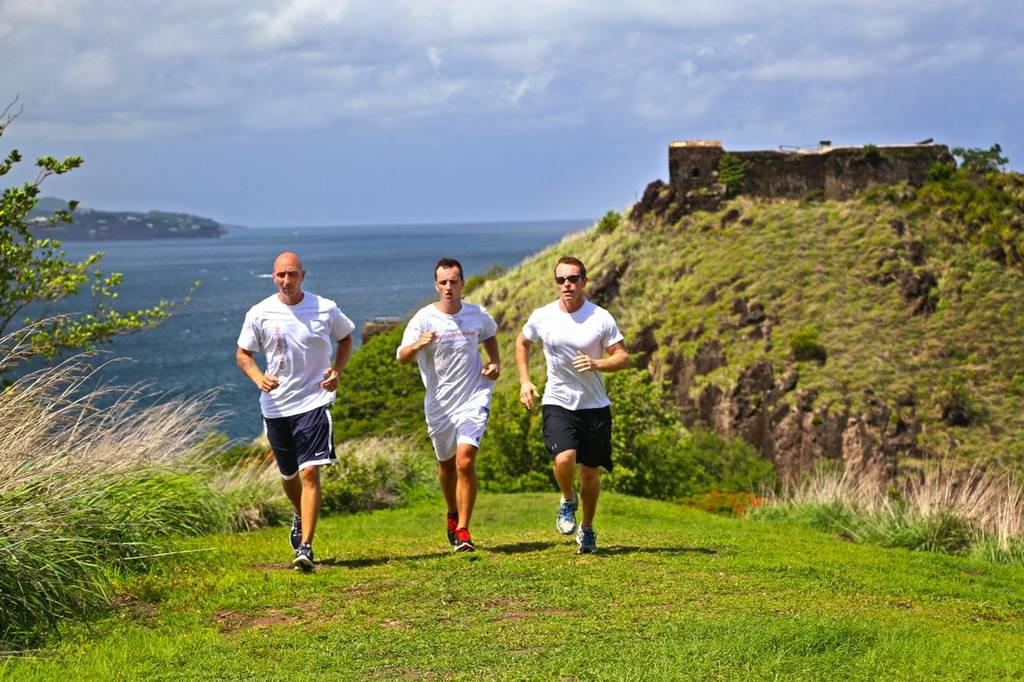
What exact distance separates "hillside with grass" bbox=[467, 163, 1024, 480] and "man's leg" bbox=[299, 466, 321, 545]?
76.4 feet

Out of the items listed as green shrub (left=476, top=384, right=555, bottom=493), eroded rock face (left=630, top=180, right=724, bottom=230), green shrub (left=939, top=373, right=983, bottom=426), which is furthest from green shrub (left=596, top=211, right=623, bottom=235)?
green shrub (left=476, top=384, right=555, bottom=493)

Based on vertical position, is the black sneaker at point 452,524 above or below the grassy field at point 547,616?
above

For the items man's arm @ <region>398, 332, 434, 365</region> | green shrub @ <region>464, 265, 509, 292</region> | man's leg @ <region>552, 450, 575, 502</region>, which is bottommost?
man's leg @ <region>552, 450, 575, 502</region>

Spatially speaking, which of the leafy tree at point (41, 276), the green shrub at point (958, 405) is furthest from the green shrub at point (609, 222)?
the leafy tree at point (41, 276)

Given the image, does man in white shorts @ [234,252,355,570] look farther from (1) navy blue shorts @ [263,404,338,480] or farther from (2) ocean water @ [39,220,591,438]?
(2) ocean water @ [39,220,591,438]

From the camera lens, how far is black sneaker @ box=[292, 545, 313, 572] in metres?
9.32

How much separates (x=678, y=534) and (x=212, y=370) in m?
74.8

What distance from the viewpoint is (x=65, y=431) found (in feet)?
33.1

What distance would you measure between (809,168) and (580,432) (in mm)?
36575

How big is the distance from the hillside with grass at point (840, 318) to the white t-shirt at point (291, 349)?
23354mm

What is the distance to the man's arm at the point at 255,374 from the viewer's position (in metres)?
9.27

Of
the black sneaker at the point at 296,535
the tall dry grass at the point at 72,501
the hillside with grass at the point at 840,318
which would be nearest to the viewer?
the tall dry grass at the point at 72,501

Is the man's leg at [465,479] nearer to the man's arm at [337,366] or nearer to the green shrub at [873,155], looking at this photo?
the man's arm at [337,366]

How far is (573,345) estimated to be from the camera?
965cm
